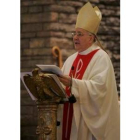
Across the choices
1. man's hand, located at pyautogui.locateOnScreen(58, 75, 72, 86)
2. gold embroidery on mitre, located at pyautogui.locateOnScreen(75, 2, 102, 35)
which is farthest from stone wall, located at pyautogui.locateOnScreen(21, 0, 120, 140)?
man's hand, located at pyautogui.locateOnScreen(58, 75, 72, 86)

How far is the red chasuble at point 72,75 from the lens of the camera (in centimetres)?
755

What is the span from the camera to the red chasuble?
755 cm

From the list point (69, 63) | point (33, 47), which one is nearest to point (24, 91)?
point (33, 47)

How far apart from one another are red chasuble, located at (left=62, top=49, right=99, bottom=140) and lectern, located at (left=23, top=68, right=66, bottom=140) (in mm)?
216

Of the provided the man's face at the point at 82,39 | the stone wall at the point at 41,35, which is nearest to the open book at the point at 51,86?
the man's face at the point at 82,39

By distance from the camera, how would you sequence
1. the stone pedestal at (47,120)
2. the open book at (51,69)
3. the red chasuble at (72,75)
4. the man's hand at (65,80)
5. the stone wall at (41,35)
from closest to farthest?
the open book at (51,69) → the man's hand at (65,80) → the stone pedestal at (47,120) → the red chasuble at (72,75) → the stone wall at (41,35)

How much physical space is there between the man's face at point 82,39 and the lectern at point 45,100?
0.47m

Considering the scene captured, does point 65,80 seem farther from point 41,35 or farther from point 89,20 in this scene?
point 41,35

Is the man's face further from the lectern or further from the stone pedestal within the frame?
the stone pedestal

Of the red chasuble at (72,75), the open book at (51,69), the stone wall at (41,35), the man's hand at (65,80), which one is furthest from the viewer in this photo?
the stone wall at (41,35)

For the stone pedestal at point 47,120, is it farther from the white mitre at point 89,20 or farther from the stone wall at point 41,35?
the stone wall at point 41,35

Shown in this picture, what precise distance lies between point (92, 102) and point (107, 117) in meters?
0.19

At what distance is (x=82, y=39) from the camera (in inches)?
297

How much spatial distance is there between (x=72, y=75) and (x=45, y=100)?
46 cm
